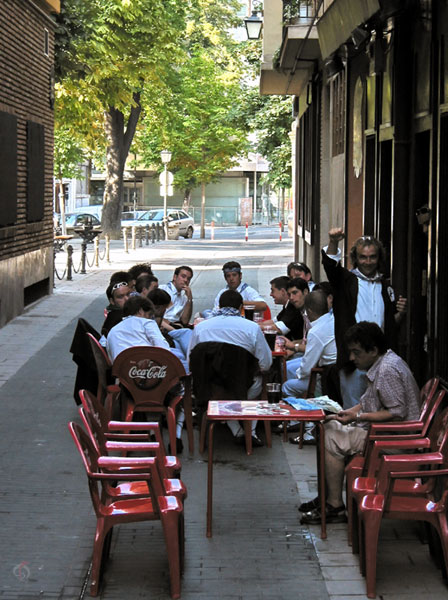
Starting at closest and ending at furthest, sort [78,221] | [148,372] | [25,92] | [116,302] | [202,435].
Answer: [148,372] < [202,435] < [116,302] < [25,92] < [78,221]

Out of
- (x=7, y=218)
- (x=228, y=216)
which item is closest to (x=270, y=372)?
(x=7, y=218)

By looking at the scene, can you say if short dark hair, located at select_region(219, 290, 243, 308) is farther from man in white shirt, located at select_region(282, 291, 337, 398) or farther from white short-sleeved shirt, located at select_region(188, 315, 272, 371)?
man in white shirt, located at select_region(282, 291, 337, 398)

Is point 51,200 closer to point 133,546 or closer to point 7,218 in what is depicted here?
point 7,218

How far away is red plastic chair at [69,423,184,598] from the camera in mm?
5469

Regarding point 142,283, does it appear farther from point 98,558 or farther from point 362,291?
point 98,558

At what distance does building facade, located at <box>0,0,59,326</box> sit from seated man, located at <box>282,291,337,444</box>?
817cm

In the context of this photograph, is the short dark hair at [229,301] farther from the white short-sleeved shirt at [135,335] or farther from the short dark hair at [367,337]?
the short dark hair at [367,337]

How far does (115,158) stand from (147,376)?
35.3m

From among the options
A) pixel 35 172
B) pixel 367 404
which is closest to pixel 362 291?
pixel 367 404

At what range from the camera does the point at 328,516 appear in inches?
261

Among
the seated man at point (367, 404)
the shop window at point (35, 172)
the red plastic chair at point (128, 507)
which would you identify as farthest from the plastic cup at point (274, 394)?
the shop window at point (35, 172)

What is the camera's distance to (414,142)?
10.0 m

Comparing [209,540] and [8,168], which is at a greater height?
[8,168]

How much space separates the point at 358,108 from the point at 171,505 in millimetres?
9391
